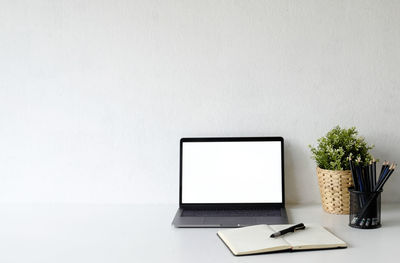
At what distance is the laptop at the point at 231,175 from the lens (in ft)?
4.96

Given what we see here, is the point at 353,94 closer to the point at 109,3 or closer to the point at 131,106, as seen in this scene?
the point at 131,106

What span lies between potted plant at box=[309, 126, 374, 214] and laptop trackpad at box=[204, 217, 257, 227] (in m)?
0.25

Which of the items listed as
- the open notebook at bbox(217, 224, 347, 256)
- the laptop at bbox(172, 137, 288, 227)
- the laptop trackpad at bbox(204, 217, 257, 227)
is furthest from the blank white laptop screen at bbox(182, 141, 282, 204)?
the open notebook at bbox(217, 224, 347, 256)

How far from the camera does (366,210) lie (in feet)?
4.24

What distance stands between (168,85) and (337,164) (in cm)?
58

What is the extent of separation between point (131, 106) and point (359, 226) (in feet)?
2.60

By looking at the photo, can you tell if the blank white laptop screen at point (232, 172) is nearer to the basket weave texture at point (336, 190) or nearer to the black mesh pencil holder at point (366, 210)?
the basket weave texture at point (336, 190)

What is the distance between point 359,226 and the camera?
1302 mm

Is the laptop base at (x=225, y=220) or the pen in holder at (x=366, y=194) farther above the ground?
the pen in holder at (x=366, y=194)

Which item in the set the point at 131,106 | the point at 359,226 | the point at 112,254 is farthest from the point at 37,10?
the point at 359,226

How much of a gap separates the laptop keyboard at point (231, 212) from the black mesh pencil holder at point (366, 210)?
23cm

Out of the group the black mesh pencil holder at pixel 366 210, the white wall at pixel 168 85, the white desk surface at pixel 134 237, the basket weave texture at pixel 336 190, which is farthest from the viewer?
the white wall at pixel 168 85

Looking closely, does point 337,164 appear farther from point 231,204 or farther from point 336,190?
point 231,204

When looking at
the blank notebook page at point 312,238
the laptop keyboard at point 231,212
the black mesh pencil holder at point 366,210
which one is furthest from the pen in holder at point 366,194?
the laptop keyboard at point 231,212
